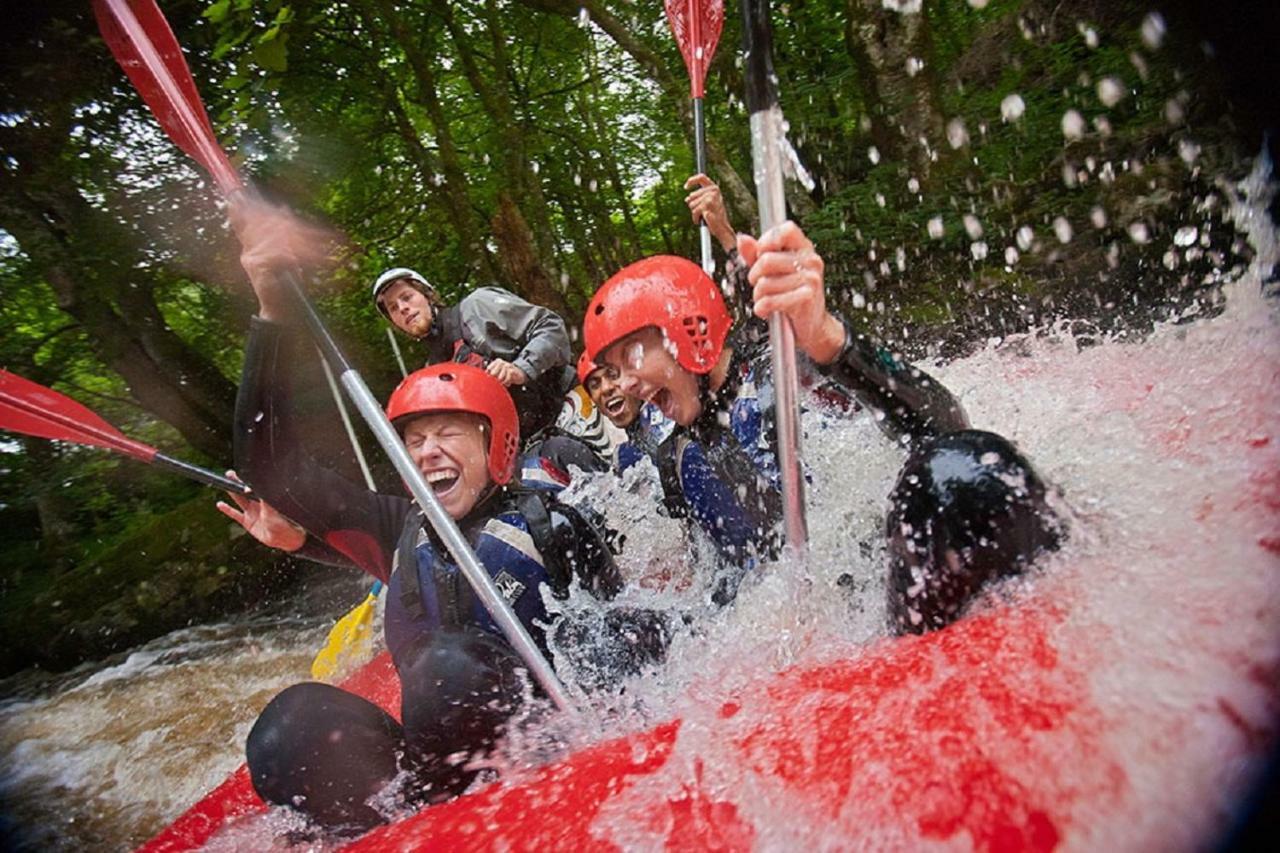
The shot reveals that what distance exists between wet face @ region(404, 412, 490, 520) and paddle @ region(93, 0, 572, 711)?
0.29 metres

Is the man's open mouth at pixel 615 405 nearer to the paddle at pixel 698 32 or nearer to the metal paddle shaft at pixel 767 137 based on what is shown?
the paddle at pixel 698 32

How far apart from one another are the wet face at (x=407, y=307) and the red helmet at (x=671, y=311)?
2408mm

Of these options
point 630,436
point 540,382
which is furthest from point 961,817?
point 540,382

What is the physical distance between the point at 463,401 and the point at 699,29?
2133 millimetres

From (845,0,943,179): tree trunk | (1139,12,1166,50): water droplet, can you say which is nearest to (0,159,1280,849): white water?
(845,0,943,179): tree trunk

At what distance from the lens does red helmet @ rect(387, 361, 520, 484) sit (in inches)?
82.9

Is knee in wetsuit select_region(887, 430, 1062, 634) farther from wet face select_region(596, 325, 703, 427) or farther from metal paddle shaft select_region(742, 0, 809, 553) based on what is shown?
wet face select_region(596, 325, 703, 427)

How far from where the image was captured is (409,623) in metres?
1.97

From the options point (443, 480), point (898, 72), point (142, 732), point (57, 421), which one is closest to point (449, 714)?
point (443, 480)

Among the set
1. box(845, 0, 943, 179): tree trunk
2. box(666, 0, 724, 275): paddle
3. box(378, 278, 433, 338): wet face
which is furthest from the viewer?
box(845, 0, 943, 179): tree trunk

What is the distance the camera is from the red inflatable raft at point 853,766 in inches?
30.3

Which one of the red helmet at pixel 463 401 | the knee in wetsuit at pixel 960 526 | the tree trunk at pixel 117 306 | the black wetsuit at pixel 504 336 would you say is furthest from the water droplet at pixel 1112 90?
the tree trunk at pixel 117 306

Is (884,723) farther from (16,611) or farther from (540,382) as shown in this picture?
(16,611)

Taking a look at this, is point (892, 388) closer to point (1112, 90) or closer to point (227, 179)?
point (227, 179)
